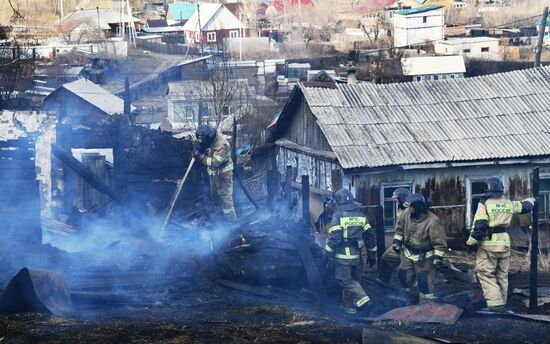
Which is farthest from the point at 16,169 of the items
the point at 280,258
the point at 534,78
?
the point at 534,78

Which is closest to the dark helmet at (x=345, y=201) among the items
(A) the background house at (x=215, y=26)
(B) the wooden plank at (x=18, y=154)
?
(B) the wooden plank at (x=18, y=154)

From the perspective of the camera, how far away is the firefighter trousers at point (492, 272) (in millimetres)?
11680

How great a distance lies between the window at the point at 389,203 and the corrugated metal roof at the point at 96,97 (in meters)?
23.0

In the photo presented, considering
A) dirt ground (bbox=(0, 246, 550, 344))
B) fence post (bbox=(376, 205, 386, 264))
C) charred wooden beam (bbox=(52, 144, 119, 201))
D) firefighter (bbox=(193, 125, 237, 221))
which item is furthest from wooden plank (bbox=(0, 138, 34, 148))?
fence post (bbox=(376, 205, 386, 264))

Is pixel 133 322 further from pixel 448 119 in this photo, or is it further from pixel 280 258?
pixel 448 119

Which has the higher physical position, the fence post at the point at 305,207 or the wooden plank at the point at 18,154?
the wooden plank at the point at 18,154

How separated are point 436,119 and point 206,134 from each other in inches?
307

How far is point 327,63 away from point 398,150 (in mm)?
43220

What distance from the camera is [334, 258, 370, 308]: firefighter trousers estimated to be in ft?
38.0

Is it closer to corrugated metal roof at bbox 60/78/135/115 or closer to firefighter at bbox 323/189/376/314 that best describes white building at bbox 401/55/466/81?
corrugated metal roof at bbox 60/78/135/115

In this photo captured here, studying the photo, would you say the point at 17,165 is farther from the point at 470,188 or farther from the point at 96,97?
the point at 96,97

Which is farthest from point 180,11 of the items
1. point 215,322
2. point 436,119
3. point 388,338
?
point 388,338

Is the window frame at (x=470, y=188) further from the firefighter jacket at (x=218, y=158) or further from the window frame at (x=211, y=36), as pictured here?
the window frame at (x=211, y=36)

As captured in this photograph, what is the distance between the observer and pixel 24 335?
30.4 feet
